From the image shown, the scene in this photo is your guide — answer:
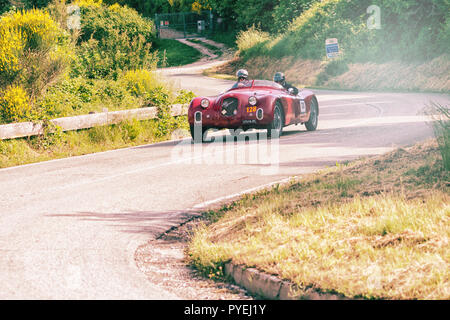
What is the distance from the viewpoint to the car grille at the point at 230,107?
51.0ft

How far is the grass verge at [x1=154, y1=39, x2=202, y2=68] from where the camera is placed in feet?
204

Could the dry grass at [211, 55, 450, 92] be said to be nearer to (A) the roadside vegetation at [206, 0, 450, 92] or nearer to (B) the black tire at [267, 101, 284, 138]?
(A) the roadside vegetation at [206, 0, 450, 92]

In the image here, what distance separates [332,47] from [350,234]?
3600 centimetres

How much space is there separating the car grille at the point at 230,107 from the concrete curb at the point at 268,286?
959cm

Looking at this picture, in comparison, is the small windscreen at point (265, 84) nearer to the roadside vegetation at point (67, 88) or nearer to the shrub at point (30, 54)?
the roadside vegetation at point (67, 88)

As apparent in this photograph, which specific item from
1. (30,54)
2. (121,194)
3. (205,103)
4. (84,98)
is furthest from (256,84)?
(121,194)

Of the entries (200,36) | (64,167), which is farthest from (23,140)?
(200,36)

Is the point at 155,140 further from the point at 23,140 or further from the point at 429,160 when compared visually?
the point at 429,160

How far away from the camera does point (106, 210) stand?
8992 mm

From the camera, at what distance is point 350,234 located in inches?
248

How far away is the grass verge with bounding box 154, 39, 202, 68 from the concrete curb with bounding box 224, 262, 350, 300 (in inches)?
2154

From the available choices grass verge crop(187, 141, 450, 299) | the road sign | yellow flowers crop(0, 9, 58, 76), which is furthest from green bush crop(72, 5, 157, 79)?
→ the road sign

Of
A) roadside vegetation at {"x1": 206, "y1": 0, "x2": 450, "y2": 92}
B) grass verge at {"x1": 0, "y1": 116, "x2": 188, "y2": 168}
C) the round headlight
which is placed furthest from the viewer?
roadside vegetation at {"x1": 206, "y1": 0, "x2": 450, "y2": 92}
